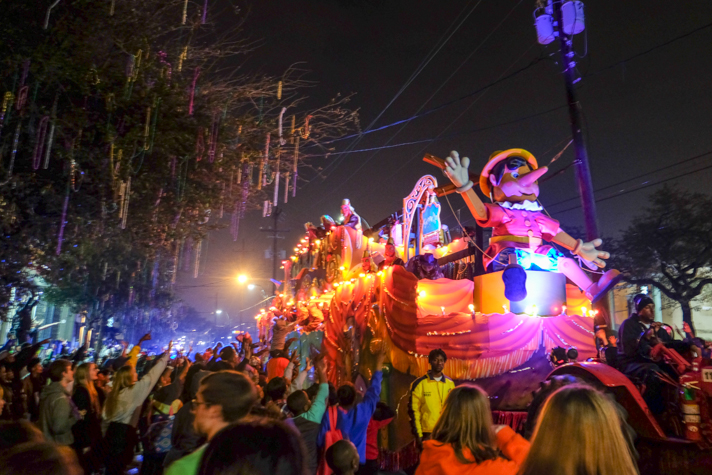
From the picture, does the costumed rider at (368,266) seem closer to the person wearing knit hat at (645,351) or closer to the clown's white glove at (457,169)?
the clown's white glove at (457,169)

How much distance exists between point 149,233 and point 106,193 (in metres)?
1.90

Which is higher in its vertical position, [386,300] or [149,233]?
[149,233]

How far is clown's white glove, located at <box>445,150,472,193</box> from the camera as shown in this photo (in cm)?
903

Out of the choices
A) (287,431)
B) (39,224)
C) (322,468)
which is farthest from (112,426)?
(39,224)

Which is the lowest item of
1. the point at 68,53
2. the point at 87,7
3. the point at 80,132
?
the point at 80,132

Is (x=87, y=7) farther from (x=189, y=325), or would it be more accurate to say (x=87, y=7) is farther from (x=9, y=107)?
(x=189, y=325)

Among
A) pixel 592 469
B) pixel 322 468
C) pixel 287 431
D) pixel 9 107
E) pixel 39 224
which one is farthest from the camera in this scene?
pixel 39 224

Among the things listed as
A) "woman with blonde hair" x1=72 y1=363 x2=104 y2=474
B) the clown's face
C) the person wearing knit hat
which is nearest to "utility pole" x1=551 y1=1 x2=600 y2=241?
the clown's face

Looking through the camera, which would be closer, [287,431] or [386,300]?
[287,431]

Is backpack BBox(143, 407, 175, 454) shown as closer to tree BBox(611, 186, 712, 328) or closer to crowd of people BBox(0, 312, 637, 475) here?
crowd of people BBox(0, 312, 637, 475)

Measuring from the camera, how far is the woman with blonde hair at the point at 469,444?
8.11 feet

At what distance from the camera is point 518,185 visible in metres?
10.1

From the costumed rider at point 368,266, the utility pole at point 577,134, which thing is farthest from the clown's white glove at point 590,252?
the costumed rider at point 368,266

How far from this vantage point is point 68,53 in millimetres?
8016
